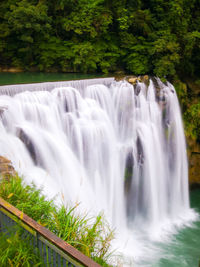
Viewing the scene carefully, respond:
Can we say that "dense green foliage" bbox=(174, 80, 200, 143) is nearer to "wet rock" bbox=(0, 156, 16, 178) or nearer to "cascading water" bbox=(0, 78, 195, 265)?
"cascading water" bbox=(0, 78, 195, 265)

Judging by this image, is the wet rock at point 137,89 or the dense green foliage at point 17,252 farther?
the wet rock at point 137,89

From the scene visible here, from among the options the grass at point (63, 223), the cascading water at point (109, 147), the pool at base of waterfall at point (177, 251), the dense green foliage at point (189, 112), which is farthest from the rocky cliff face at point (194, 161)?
the grass at point (63, 223)

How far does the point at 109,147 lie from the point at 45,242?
7658mm

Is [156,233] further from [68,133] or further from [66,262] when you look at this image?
[66,262]

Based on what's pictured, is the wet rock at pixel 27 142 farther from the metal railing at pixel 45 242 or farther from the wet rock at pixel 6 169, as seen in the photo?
the metal railing at pixel 45 242

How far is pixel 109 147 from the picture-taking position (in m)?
10.4

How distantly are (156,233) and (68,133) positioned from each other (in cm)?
488

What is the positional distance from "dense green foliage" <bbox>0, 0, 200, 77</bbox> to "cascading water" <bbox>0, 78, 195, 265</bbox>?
106 inches

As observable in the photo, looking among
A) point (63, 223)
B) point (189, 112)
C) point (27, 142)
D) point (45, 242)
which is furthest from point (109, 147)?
point (45, 242)

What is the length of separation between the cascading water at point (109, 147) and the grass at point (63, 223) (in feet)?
Answer: 10.2

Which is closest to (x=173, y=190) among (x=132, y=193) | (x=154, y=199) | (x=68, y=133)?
(x=154, y=199)

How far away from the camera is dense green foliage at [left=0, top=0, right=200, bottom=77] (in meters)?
14.2

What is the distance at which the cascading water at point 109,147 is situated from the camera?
27.1ft

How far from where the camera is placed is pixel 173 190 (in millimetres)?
12188
